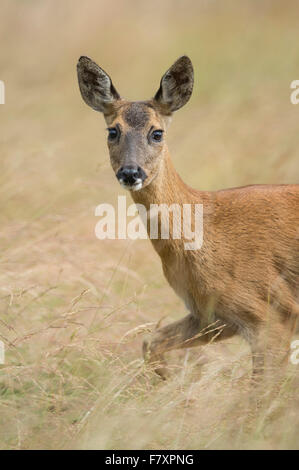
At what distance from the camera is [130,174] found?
18.9ft

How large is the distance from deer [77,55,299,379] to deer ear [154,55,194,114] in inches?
6.0

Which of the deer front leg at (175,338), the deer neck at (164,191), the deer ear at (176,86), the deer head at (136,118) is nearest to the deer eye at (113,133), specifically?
the deer head at (136,118)

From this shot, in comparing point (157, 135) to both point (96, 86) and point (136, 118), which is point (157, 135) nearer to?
point (136, 118)

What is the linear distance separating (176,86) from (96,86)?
24.3 inches

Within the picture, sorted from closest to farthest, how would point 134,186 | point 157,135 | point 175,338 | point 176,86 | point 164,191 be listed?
point 134,186 < point 164,191 < point 157,135 < point 175,338 < point 176,86

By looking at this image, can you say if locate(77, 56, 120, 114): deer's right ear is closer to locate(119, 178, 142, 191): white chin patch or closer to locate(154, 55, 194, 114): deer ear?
locate(154, 55, 194, 114): deer ear

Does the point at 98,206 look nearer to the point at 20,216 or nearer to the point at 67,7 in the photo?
the point at 20,216

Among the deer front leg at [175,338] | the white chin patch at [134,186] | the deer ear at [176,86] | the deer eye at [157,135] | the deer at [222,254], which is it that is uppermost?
the deer ear at [176,86]

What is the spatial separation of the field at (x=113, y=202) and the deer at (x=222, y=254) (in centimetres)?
22

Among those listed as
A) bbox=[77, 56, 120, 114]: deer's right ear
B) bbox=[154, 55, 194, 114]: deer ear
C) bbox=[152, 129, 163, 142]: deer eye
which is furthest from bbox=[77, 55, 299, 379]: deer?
bbox=[77, 56, 120, 114]: deer's right ear

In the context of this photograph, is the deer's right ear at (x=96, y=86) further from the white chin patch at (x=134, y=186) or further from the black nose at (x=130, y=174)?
the white chin patch at (x=134, y=186)

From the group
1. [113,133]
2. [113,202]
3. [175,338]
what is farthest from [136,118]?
[113,202]

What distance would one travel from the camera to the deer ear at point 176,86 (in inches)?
261
